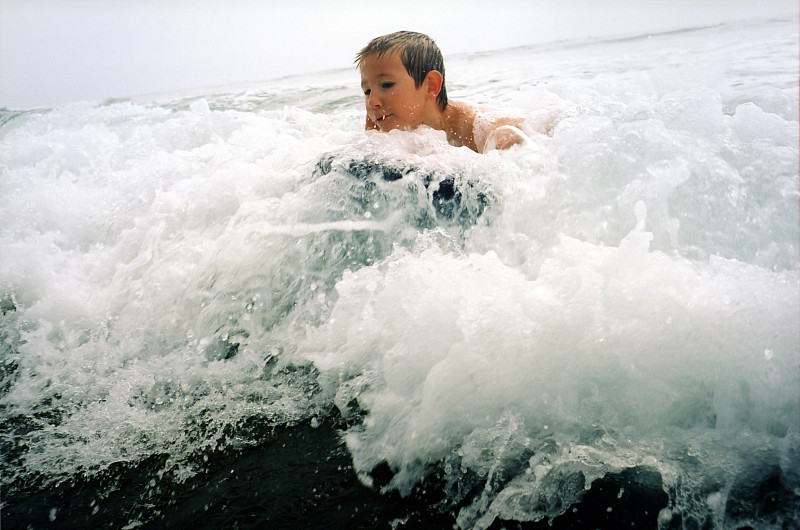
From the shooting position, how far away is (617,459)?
2.63ft

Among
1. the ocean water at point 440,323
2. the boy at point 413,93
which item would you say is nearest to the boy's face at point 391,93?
the boy at point 413,93

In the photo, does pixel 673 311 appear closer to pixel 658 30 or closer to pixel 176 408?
pixel 176 408

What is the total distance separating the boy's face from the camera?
6.24 ft

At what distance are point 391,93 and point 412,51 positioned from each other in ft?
0.63

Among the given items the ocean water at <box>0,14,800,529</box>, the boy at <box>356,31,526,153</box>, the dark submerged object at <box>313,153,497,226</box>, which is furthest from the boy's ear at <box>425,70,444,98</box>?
the dark submerged object at <box>313,153,497,226</box>

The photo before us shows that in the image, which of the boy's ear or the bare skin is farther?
the boy's ear

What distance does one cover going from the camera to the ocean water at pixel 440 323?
2.64 feet

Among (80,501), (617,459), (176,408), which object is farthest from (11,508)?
(617,459)

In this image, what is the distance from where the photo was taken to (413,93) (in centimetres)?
198

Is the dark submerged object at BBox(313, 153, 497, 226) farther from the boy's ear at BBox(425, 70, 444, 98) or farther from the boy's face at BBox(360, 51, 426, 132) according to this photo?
the boy's ear at BBox(425, 70, 444, 98)

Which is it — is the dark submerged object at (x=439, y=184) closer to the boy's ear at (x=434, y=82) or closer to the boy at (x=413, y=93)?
the boy at (x=413, y=93)

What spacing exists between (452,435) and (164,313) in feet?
2.72

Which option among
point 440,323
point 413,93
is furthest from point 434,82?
point 440,323

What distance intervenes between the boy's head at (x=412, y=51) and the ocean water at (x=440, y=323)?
0.28m
